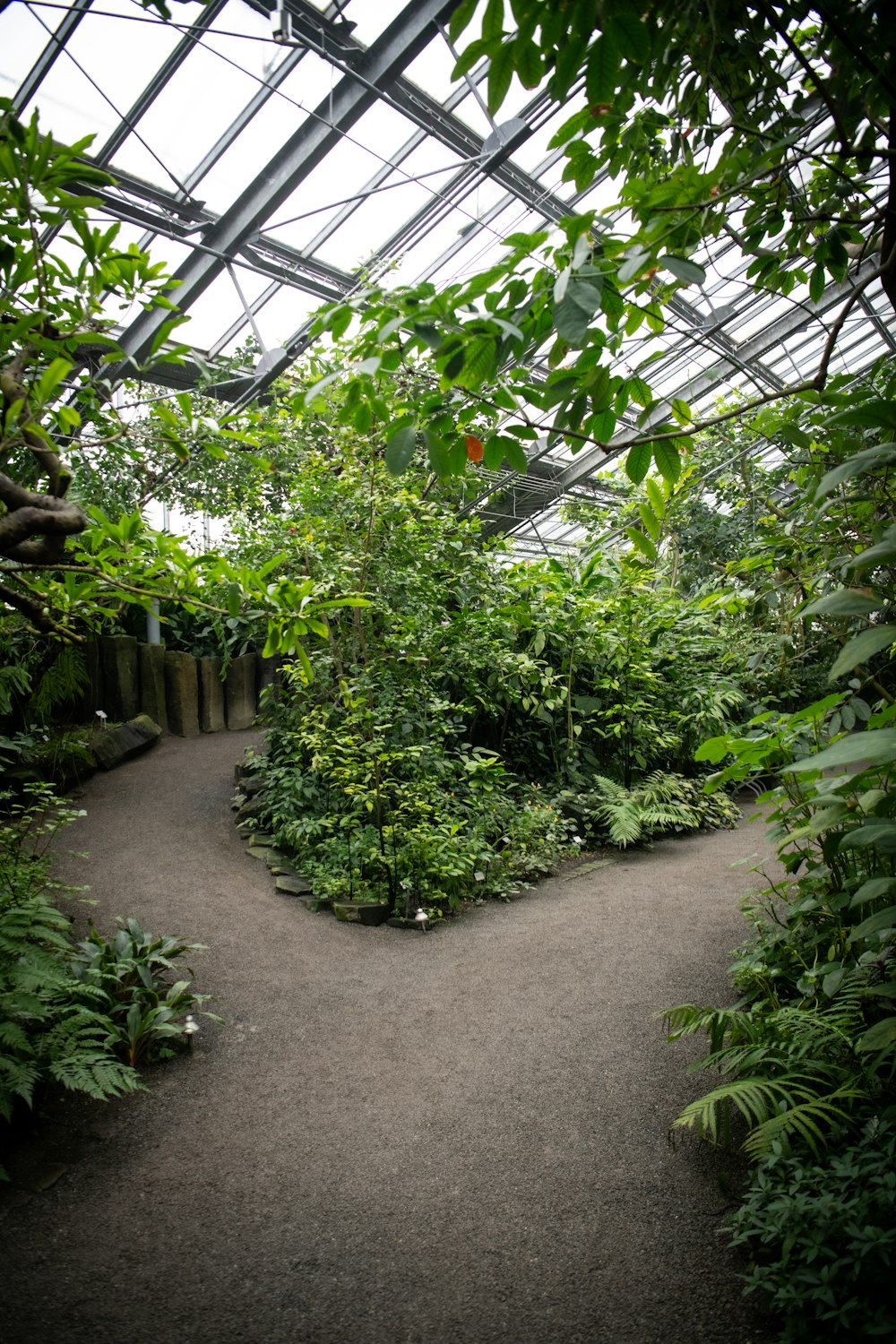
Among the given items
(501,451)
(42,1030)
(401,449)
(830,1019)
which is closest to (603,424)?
(501,451)

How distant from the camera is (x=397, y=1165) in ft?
7.23

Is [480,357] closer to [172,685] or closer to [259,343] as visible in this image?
[259,343]

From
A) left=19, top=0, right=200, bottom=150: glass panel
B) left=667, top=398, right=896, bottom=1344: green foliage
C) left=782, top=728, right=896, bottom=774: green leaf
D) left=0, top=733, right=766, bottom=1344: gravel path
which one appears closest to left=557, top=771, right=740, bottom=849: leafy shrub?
left=0, top=733, right=766, bottom=1344: gravel path

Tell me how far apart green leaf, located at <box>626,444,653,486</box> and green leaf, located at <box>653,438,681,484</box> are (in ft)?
0.06

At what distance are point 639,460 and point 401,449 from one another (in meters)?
0.53

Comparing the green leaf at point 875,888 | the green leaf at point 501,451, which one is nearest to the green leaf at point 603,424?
the green leaf at point 501,451

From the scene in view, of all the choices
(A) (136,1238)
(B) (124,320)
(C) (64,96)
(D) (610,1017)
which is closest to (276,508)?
(B) (124,320)

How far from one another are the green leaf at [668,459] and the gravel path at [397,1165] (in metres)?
1.77

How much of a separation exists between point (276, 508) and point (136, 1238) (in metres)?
6.67

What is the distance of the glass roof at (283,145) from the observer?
16.3 feet

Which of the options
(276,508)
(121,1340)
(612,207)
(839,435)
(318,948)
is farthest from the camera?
(276,508)

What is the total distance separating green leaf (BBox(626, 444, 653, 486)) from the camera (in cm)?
146

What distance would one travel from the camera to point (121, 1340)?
1586mm

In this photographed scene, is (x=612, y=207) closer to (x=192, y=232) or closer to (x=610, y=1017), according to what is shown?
(x=610, y=1017)
